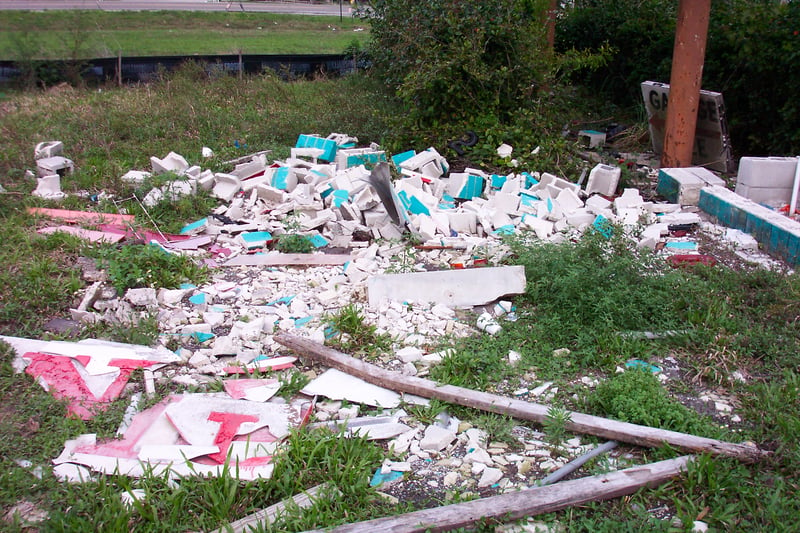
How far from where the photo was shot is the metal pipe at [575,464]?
120 inches

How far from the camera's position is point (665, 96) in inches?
329

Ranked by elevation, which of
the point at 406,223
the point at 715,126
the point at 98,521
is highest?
the point at 715,126

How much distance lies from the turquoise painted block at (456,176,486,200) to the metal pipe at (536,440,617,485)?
4.22 metres

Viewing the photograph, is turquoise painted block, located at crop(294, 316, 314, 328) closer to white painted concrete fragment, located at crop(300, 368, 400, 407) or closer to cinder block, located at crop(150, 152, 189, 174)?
white painted concrete fragment, located at crop(300, 368, 400, 407)

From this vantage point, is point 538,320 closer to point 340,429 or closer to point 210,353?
point 340,429

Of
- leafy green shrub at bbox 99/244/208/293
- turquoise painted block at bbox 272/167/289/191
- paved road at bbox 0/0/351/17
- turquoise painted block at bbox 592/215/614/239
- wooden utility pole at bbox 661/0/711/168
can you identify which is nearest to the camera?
leafy green shrub at bbox 99/244/208/293

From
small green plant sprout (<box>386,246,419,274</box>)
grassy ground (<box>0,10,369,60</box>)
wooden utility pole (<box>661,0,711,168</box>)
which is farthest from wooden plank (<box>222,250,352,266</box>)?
grassy ground (<box>0,10,369,60</box>)

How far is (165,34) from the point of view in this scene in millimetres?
22484

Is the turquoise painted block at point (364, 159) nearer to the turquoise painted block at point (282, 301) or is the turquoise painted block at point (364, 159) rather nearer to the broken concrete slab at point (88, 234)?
the broken concrete slab at point (88, 234)

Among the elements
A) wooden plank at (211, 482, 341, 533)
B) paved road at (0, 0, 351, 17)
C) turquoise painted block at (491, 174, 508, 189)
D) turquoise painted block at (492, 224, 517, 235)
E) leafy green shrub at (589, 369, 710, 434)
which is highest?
paved road at (0, 0, 351, 17)

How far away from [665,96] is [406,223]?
444cm

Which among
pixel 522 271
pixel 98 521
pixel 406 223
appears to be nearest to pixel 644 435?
pixel 522 271

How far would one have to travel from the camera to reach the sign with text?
25.5ft

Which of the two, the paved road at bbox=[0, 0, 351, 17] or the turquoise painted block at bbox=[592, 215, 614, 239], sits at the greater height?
the paved road at bbox=[0, 0, 351, 17]
